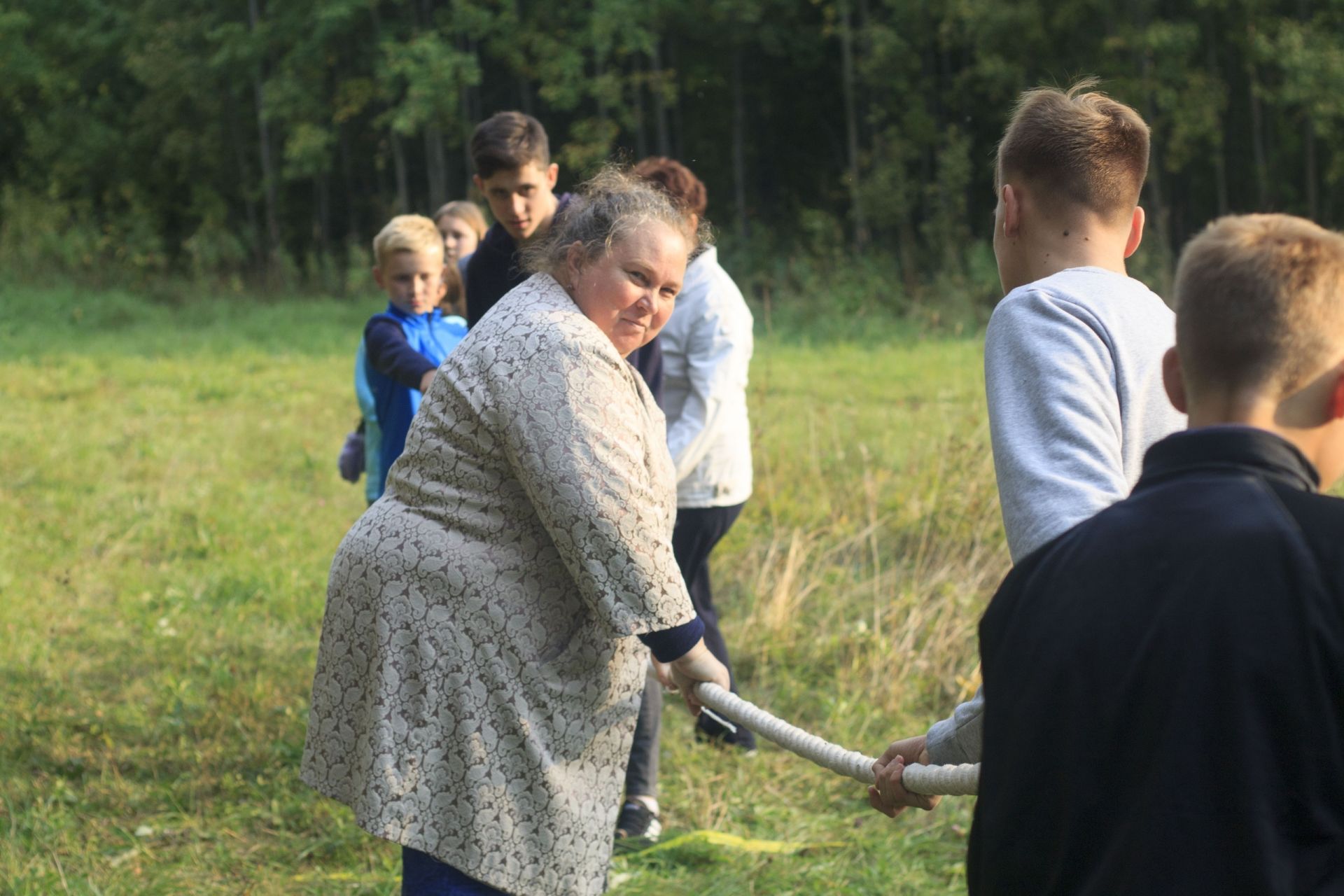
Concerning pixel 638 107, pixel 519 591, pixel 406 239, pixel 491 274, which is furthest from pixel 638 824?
pixel 638 107

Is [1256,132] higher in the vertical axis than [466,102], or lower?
lower

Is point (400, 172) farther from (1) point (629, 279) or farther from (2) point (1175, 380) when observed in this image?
(2) point (1175, 380)

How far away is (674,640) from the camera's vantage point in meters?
2.60

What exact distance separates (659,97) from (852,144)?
4.07 m

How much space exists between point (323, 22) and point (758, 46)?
29.4 feet

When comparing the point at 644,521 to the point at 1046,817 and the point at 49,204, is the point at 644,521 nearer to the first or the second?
the point at 1046,817

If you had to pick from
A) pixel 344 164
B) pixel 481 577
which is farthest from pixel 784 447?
pixel 344 164

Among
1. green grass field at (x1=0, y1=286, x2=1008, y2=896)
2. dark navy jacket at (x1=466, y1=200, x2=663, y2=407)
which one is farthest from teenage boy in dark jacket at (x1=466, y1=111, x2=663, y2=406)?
green grass field at (x1=0, y1=286, x2=1008, y2=896)

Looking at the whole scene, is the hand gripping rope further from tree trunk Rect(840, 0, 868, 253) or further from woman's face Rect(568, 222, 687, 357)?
tree trunk Rect(840, 0, 868, 253)

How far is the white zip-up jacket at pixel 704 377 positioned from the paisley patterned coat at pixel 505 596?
1.79 metres

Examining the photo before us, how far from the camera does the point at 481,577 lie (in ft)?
8.32

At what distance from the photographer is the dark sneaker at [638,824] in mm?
4160

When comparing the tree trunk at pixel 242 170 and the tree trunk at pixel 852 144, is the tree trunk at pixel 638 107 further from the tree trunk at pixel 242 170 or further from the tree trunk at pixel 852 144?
the tree trunk at pixel 242 170

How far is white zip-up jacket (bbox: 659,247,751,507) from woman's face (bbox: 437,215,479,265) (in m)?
2.03
